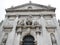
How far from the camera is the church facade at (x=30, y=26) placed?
12.2 metres

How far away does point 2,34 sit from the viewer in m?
13.1

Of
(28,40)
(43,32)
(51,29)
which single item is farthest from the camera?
(51,29)

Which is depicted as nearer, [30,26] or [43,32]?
[43,32]

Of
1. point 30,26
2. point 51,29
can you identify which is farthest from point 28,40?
point 51,29

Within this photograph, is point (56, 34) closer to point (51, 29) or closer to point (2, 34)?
point (51, 29)

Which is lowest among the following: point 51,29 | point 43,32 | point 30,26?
point 43,32

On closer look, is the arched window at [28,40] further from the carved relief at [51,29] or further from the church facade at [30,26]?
the carved relief at [51,29]

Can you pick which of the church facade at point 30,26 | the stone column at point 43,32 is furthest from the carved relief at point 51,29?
the stone column at point 43,32

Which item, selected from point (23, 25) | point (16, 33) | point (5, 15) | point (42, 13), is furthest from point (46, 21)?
point (5, 15)

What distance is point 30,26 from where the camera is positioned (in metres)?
13.4

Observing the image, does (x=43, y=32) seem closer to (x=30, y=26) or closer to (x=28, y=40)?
(x=30, y=26)

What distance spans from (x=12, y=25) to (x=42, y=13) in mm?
4012

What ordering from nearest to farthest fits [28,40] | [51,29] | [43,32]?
1. [28,40]
2. [43,32]
3. [51,29]

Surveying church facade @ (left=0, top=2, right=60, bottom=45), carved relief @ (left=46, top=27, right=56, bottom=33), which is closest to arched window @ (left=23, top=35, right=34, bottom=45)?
church facade @ (left=0, top=2, right=60, bottom=45)
